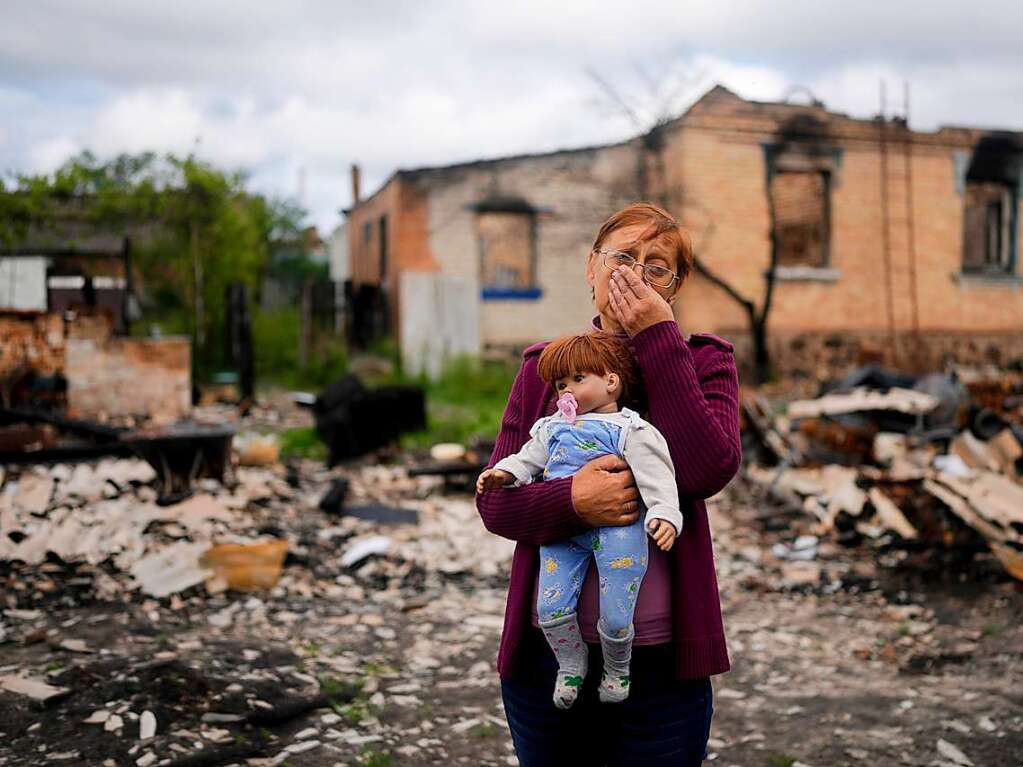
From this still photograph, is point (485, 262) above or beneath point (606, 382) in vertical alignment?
above

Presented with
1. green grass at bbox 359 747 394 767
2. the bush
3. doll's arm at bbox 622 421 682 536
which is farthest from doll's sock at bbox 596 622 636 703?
the bush

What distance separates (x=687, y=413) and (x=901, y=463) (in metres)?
7.28

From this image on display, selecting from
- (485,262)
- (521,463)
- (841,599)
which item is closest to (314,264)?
(485,262)

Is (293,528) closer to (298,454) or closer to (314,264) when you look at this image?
(298,454)

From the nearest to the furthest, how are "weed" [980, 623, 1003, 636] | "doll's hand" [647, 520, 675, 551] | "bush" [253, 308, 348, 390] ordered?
"doll's hand" [647, 520, 675, 551] → "weed" [980, 623, 1003, 636] → "bush" [253, 308, 348, 390]

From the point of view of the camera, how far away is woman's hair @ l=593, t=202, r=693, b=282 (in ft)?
6.62

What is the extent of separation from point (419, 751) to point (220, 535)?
3563 millimetres

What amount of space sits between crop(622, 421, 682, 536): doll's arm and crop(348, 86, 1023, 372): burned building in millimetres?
15112

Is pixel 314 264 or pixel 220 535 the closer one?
pixel 220 535

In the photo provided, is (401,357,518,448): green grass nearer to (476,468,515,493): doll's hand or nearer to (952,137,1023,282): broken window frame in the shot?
(476,468,515,493): doll's hand

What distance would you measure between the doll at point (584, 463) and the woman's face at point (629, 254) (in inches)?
4.5

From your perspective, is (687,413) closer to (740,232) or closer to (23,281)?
(740,232)

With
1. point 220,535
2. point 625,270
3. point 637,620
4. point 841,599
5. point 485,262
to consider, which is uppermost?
point 485,262

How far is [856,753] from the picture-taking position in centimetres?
385
